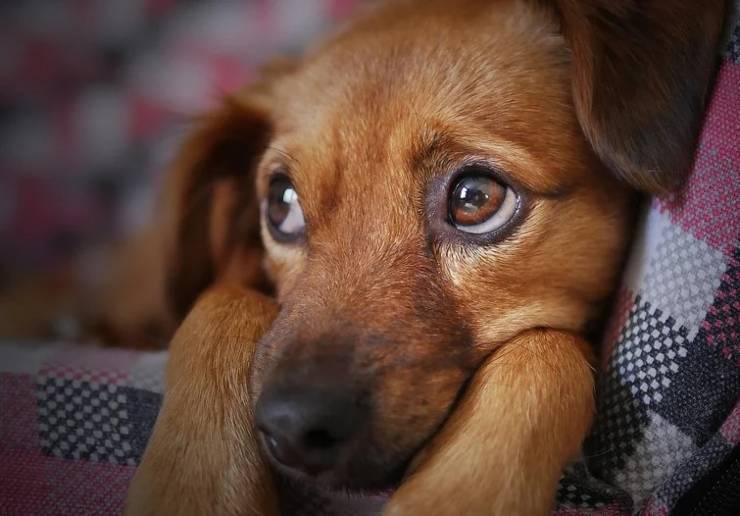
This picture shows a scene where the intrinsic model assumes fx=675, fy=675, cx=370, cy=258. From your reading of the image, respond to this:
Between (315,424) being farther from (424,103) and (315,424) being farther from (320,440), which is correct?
(424,103)

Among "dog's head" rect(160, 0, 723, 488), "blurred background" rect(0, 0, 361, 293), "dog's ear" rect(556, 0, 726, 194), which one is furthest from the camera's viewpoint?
"blurred background" rect(0, 0, 361, 293)

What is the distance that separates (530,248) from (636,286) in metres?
0.22

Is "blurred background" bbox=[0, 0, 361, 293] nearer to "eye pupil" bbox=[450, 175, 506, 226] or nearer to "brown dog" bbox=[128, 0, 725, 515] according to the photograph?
"brown dog" bbox=[128, 0, 725, 515]

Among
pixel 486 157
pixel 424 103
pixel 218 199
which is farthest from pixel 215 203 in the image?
pixel 486 157

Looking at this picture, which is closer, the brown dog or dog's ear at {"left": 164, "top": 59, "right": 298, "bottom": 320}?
the brown dog

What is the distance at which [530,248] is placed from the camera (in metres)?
1.39

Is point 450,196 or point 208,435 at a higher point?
point 450,196

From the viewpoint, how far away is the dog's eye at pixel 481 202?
4.56 feet

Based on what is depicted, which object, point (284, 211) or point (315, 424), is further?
point (284, 211)

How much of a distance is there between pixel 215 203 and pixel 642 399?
4.43 ft

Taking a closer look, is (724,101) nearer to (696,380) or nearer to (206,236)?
(696,380)

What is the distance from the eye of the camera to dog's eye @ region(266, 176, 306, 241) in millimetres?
1651

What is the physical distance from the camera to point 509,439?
44.5 inches

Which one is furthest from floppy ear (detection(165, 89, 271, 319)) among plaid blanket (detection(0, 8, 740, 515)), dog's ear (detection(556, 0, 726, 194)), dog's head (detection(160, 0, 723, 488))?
dog's ear (detection(556, 0, 726, 194))
